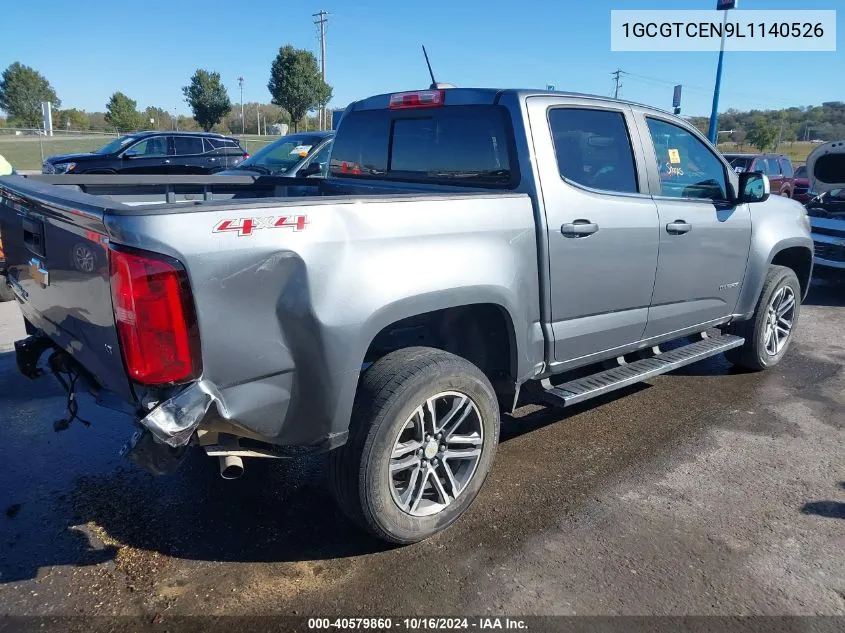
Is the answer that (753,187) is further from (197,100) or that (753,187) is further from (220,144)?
(197,100)

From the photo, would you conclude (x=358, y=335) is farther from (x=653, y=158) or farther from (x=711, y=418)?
(x=711, y=418)

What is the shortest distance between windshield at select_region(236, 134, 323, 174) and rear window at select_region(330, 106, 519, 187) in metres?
5.81

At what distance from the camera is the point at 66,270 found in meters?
2.66

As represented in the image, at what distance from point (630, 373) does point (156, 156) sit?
1476cm

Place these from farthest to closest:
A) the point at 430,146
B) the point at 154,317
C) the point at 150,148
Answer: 1. the point at 150,148
2. the point at 430,146
3. the point at 154,317

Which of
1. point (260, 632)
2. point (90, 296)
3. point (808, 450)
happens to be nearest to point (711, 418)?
point (808, 450)

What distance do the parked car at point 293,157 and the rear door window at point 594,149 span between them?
245 inches

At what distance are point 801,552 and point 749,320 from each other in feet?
8.39

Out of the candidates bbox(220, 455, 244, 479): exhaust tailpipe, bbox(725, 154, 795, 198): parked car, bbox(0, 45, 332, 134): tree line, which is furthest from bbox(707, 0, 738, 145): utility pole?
bbox(0, 45, 332, 134): tree line

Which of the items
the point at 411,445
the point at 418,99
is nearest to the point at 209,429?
the point at 411,445

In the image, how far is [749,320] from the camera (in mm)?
5180

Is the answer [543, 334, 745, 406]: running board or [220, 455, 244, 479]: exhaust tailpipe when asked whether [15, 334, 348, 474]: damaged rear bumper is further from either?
[543, 334, 745, 406]: running board

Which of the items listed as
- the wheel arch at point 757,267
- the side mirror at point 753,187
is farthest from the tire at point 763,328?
the side mirror at point 753,187

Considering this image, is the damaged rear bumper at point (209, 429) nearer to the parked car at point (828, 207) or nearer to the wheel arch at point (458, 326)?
the wheel arch at point (458, 326)
